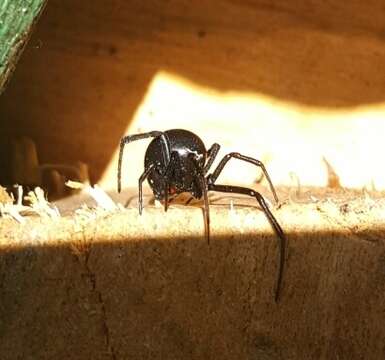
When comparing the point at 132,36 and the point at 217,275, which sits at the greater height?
the point at 132,36

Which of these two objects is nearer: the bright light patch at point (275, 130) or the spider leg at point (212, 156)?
the spider leg at point (212, 156)

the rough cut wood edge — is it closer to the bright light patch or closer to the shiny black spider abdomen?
the shiny black spider abdomen

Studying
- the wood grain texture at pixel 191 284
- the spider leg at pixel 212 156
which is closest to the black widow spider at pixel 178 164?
the spider leg at pixel 212 156

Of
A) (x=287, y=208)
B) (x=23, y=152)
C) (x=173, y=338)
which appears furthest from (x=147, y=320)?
(x=23, y=152)

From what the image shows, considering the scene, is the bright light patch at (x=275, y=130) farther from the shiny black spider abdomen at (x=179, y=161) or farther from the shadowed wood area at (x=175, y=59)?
the shiny black spider abdomen at (x=179, y=161)

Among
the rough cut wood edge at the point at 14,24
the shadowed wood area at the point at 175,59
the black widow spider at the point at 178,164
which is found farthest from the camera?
Answer: the shadowed wood area at the point at 175,59

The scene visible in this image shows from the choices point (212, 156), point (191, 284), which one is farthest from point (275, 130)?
point (191, 284)

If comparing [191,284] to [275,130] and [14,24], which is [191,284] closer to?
[14,24]

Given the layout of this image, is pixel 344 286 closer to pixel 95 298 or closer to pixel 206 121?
pixel 95 298
